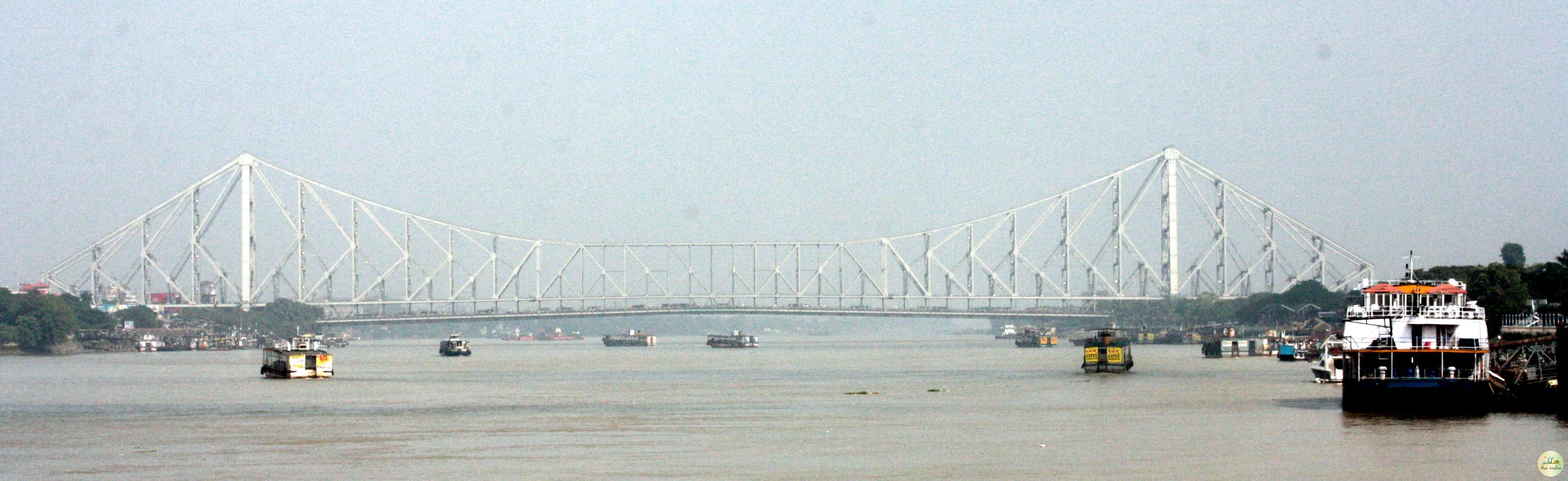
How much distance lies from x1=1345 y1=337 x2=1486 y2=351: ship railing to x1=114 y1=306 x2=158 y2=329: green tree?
444 feet

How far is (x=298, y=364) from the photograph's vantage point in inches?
3159

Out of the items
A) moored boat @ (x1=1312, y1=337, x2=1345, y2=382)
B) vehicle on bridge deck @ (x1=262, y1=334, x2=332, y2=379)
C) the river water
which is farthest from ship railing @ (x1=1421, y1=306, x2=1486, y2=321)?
vehicle on bridge deck @ (x1=262, y1=334, x2=332, y2=379)

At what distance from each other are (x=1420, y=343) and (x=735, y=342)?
12294 centimetres

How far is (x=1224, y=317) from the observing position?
17138 centimetres

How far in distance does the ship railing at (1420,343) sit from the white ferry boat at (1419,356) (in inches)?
0.9

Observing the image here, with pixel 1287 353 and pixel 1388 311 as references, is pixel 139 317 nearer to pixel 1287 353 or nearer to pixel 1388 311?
pixel 1287 353

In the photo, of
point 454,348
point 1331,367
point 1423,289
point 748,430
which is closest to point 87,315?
→ point 454,348

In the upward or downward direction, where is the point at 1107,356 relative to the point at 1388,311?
downward

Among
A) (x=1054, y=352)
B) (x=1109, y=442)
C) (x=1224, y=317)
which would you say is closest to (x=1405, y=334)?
(x=1109, y=442)

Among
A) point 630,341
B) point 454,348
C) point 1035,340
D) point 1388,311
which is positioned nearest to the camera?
point 1388,311

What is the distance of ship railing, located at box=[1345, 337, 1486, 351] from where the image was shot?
47.9 meters

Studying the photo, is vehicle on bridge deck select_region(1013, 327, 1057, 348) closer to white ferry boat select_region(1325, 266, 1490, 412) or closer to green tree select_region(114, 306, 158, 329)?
green tree select_region(114, 306, 158, 329)

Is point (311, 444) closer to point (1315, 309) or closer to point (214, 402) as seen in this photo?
point (214, 402)

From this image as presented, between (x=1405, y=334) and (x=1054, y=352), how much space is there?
284 ft
